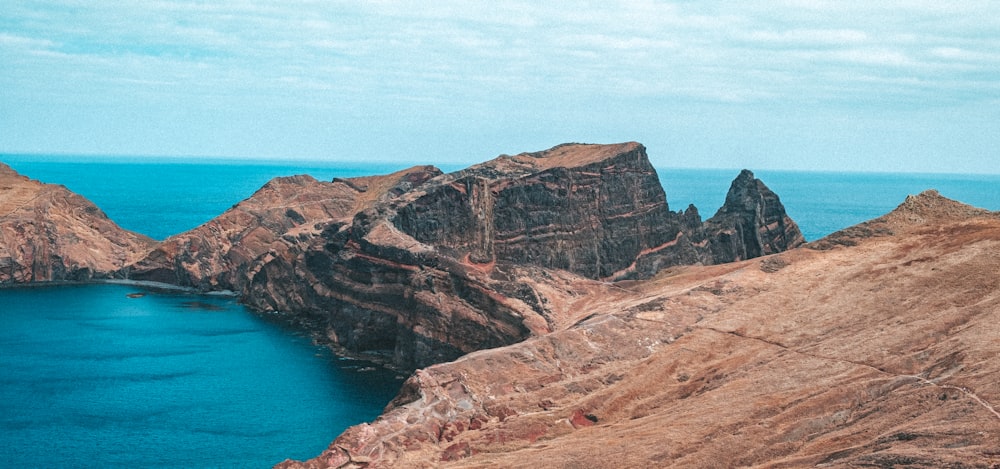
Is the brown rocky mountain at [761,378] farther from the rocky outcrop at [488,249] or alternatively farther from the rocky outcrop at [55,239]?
the rocky outcrop at [55,239]

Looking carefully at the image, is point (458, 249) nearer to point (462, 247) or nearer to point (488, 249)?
point (462, 247)

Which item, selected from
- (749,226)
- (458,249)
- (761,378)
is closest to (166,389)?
(458,249)

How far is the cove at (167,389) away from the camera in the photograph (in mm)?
80062

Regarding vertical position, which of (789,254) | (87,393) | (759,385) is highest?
(789,254)

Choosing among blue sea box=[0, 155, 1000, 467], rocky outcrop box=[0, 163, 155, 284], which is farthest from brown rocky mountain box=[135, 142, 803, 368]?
rocky outcrop box=[0, 163, 155, 284]

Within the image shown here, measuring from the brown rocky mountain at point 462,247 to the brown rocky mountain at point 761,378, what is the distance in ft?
63.6

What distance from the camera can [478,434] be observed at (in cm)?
6278

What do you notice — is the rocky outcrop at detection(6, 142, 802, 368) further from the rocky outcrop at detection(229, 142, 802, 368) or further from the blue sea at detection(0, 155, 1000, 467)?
the blue sea at detection(0, 155, 1000, 467)

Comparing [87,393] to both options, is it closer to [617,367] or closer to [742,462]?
[617,367]

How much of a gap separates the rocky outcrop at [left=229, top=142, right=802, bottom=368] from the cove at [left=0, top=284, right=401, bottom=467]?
266 inches

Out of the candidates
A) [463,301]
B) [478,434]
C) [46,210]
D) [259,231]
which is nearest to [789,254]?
[463,301]

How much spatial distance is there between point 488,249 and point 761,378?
74.6m

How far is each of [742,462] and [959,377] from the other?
14364mm

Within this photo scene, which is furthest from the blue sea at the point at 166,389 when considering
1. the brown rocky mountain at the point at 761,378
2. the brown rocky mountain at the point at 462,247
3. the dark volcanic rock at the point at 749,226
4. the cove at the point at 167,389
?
the dark volcanic rock at the point at 749,226
